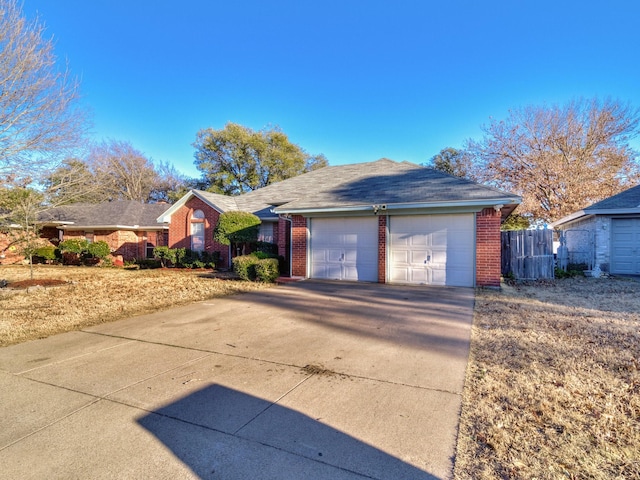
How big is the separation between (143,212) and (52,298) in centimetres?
1577

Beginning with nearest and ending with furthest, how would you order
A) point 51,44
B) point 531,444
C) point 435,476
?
point 435,476 → point 531,444 → point 51,44

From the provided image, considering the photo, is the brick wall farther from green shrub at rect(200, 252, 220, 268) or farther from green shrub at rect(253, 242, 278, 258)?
green shrub at rect(200, 252, 220, 268)

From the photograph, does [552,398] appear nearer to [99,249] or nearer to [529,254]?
[529,254]

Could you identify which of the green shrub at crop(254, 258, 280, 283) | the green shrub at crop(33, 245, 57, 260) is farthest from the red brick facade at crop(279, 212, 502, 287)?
the green shrub at crop(33, 245, 57, 260)

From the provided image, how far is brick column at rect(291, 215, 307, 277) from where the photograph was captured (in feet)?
39.5

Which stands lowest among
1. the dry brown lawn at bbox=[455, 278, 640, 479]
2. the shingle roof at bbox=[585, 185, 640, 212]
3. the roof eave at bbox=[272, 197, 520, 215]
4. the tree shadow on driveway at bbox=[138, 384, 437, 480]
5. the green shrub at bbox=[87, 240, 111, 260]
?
the tree shadow on driveway at bbox=[138, 384, 437, 480]

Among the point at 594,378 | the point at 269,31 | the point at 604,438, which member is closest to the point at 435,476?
the point at 604,438

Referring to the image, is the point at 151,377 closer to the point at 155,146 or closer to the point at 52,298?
the point at 52,298

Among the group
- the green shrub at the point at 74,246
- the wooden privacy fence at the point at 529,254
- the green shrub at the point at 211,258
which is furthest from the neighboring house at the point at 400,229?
the green shrub at the point at 74,246

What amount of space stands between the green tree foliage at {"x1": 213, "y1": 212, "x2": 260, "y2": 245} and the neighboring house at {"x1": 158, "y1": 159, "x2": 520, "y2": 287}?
4.69ft

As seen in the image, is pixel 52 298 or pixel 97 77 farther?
pixel 97 77

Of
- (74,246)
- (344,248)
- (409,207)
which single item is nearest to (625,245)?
(409,207)

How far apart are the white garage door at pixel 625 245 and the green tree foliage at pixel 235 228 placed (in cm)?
1478

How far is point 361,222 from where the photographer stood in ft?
36.8
